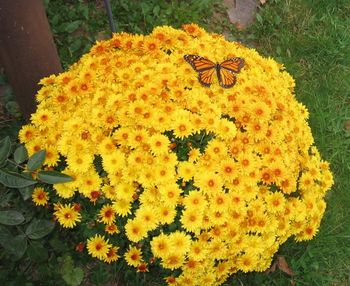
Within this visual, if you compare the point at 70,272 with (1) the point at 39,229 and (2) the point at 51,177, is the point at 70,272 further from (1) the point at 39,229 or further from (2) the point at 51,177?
(2) the point at 51,177

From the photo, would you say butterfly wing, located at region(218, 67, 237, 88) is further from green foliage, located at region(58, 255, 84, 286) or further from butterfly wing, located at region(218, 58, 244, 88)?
green foliage, located at region(58, 255, 84, 286)

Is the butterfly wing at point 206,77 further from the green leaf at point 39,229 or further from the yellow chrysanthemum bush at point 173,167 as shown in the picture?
the green leaf at point 39,229

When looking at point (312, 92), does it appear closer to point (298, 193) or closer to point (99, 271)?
point (298, 193)

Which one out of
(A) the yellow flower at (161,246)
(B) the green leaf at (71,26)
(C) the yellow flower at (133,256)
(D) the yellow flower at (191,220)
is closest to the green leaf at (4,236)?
(C) the yellow flower at (133,256)

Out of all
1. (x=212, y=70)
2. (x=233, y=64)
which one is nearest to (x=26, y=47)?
(x=212, y=70)

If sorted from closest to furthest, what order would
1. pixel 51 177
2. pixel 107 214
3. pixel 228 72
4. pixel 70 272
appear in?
pixel 51 177 < pixel 107 214 < pixel 70 272 < pixel 228 72

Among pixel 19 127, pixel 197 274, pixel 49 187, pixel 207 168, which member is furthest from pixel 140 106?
pixel 19 127
